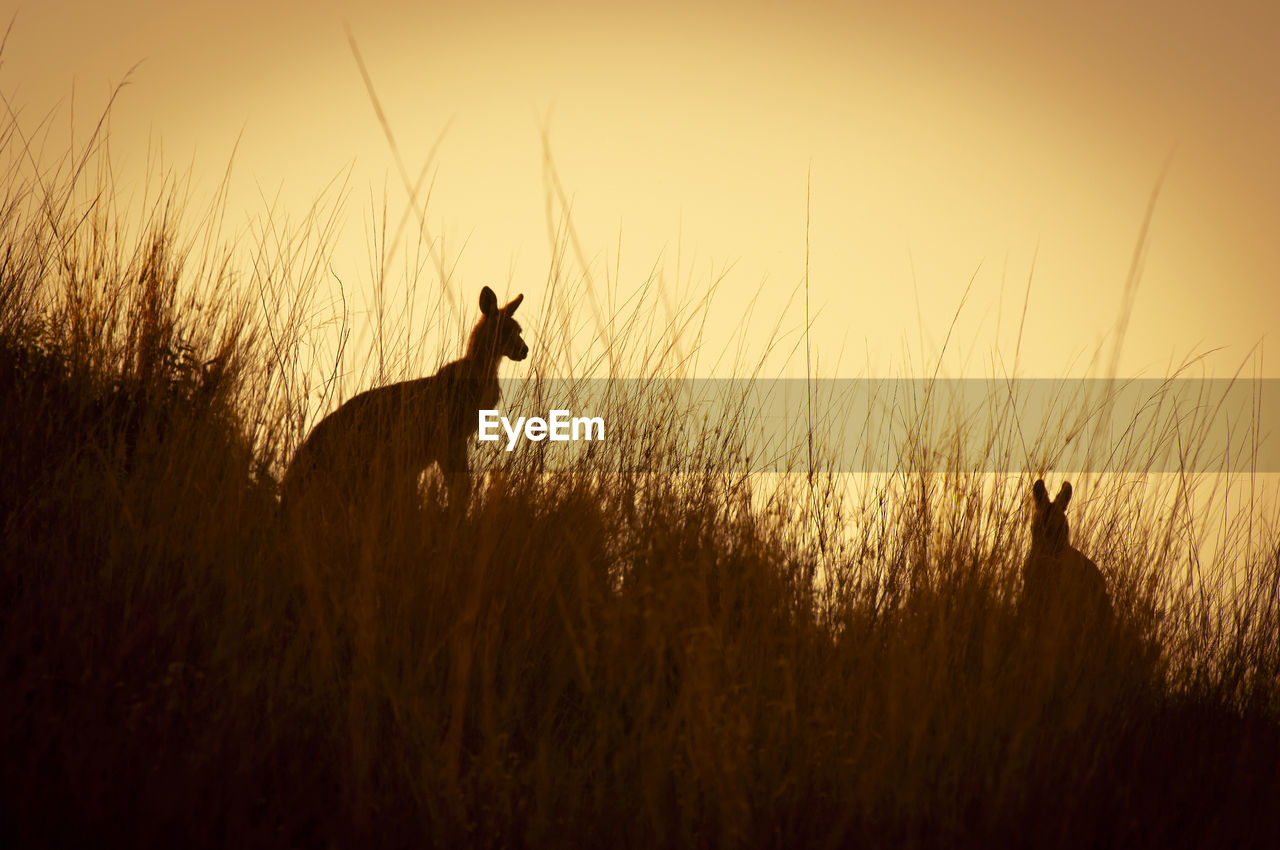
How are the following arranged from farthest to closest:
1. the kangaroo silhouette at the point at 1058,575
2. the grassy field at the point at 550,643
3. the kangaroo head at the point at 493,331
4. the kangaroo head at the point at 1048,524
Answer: the kangaroo head at the point at 493,331, the kangaroo head at the point at 1048,524, the kangaroo silhouette at the point at 1058,575, the grassy field at the point at 550,643

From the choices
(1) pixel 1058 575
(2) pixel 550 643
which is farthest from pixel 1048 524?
(2) pixel 550 643

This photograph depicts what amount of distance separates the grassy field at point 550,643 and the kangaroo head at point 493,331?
54cm

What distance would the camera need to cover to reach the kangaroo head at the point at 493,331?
11.3 feet

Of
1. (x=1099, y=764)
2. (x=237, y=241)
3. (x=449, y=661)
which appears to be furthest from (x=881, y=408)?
(x=237, y=241)

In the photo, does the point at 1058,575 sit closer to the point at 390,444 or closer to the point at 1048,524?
the point at 1048,524

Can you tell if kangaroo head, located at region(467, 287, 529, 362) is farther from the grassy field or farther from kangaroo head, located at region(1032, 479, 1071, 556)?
kangaroo head, located at region(1032, 479, 1071, 556)

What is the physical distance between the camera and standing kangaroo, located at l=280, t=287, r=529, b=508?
8.63 ft

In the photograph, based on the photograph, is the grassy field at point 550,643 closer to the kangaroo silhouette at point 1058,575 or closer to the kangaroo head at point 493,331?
the kangaroo silhouette at point 1058,575

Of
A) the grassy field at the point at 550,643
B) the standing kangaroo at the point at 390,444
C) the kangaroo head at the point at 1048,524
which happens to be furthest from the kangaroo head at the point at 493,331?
the kangaroo head at the point at 1048,524

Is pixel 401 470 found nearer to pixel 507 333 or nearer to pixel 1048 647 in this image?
pixel 507 333

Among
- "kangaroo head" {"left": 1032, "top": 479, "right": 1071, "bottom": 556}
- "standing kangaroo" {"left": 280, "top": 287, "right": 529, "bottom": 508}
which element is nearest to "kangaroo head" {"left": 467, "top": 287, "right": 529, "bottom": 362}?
"standing kangaroo" {"left": 280, "top": 287, "right": 529, "bottom": 508}

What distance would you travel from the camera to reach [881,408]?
321cm

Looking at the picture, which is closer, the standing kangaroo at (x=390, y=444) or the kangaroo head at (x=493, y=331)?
the standing kangaroo at (x=390, y=444)

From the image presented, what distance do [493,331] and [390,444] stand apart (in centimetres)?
92
